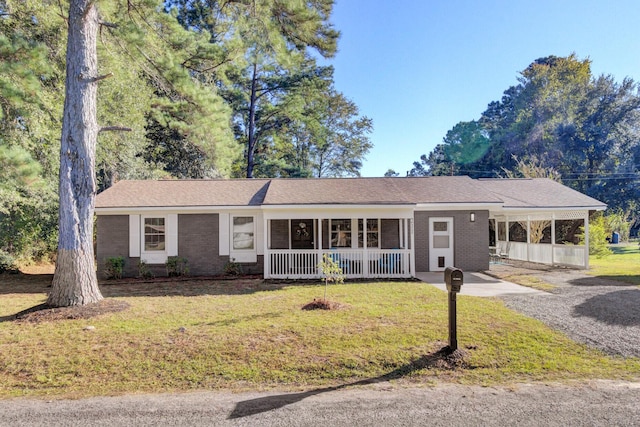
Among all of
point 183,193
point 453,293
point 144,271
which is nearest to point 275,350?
point 453,293

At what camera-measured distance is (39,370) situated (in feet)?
15.1

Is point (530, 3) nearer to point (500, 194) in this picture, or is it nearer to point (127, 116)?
point (500, 194)

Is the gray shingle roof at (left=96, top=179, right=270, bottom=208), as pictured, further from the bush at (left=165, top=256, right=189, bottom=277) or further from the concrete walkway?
the concrete walkway

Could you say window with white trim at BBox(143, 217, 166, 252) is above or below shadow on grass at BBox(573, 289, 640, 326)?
above

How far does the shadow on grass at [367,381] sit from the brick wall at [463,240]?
850 cm

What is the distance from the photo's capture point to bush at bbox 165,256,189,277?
41.8 ft

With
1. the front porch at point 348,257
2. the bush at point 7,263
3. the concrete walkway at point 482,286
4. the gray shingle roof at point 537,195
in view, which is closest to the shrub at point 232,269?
the front porch at point 348,257

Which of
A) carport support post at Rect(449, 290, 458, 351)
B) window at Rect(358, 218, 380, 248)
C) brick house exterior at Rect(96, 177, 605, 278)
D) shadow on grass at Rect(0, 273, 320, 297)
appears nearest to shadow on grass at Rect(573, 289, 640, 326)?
carport support post at Rect(449, 290, 458, 351)

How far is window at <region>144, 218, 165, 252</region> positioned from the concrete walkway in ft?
30.1

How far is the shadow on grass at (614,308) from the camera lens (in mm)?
6625

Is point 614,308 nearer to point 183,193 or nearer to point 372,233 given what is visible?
point 372,233

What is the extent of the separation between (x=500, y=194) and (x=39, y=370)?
15939 millimetres

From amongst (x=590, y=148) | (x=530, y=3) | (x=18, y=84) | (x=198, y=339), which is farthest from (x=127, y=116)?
(x=590, y=148)

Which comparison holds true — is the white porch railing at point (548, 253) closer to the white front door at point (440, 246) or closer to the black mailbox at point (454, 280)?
the white front door at point (440, 246)
